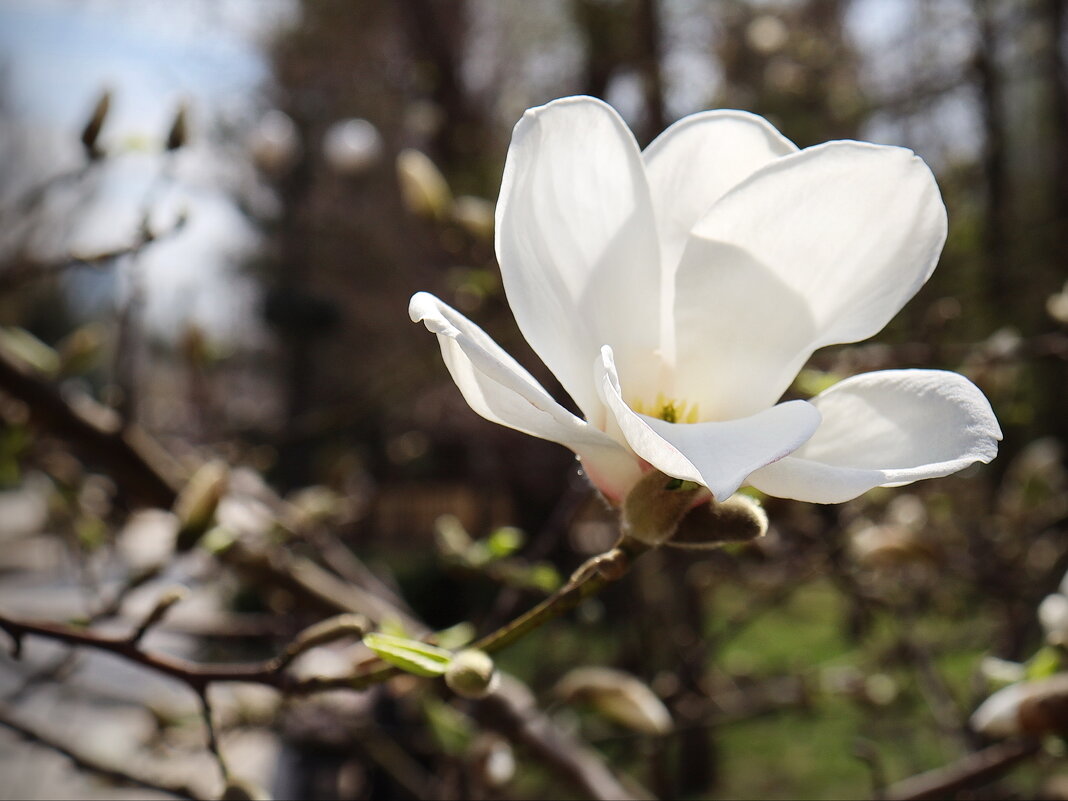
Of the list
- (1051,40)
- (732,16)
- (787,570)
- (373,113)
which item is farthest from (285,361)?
(787,570)

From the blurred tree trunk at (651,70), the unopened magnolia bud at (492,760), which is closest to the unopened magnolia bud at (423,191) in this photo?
the unopened magnolia bud at (492,760)

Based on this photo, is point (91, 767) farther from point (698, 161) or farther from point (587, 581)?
point (698, 161)

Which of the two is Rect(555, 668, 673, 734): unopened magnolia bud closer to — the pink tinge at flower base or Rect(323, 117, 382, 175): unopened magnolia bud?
the pink tinge at flower base

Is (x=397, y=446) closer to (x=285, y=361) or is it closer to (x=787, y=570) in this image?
(x=787, y=570)

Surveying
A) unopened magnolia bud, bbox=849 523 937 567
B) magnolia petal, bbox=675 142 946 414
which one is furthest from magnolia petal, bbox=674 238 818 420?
unopened magnolia bud, bbox=849 523 937 567

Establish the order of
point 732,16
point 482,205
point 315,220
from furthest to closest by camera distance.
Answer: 1. point 315,220
2. point 732,16
3. point 482,205

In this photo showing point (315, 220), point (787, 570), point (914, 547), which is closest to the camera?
point (914, 547)

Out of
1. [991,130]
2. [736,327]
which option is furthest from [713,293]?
[991,130]
